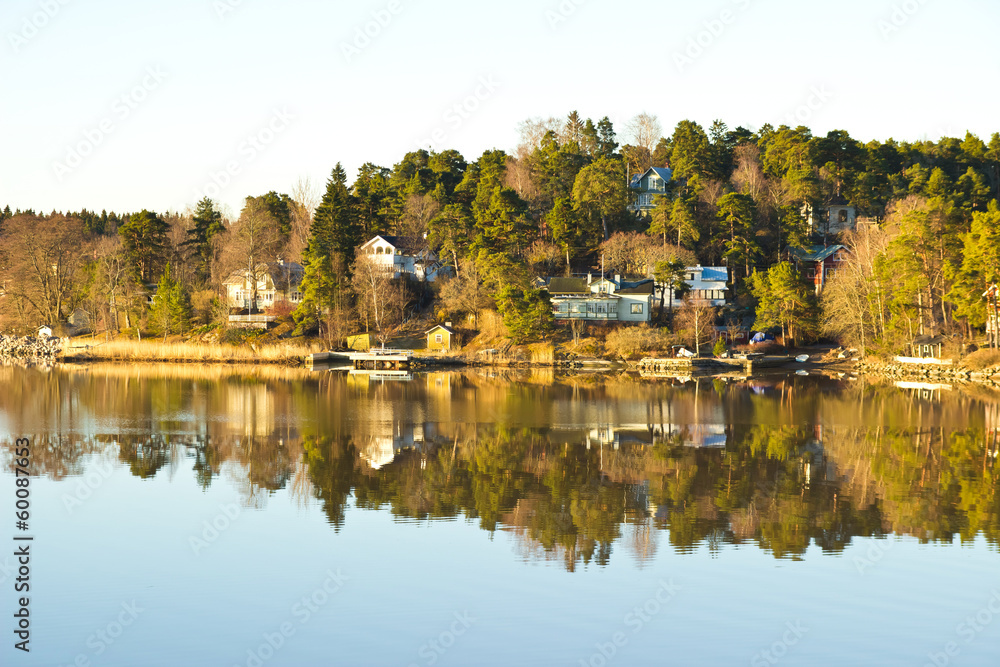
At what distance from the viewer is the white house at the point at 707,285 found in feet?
223

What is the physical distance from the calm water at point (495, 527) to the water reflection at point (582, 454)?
127 mm

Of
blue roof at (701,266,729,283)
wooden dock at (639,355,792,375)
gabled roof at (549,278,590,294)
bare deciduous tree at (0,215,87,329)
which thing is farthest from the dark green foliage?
bare deciduous tree at (0,215,87,329)

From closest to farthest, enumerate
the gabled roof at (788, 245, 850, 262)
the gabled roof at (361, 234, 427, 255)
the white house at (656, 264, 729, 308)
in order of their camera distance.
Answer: the white house at (656, 264, 729, 308) < the gabled roof at (788, 245, 850, 262) < the gabled roof at (361, 234, 427, 255)

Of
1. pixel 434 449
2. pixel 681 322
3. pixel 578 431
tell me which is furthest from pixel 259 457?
pixel 681 322

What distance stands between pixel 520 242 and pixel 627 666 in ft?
203

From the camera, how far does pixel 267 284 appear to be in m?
77.9

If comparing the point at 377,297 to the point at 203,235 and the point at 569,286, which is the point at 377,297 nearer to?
the point at 569,286

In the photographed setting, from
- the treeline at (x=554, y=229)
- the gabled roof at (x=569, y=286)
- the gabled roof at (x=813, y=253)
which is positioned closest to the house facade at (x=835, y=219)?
the treeline at (x=554, y=229)

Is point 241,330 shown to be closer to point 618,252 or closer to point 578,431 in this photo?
point 618,252

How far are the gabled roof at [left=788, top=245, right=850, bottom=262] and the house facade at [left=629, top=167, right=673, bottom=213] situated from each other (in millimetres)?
14516

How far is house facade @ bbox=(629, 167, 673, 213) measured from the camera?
81.5 meters

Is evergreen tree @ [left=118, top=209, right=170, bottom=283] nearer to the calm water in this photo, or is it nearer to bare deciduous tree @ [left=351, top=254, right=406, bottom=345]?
bare deciduous tree @ [left=351, top=254, right=406, bottom=345]

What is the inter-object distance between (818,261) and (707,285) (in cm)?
1169

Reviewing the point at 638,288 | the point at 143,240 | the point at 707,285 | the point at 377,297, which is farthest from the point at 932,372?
the point at 143,240
